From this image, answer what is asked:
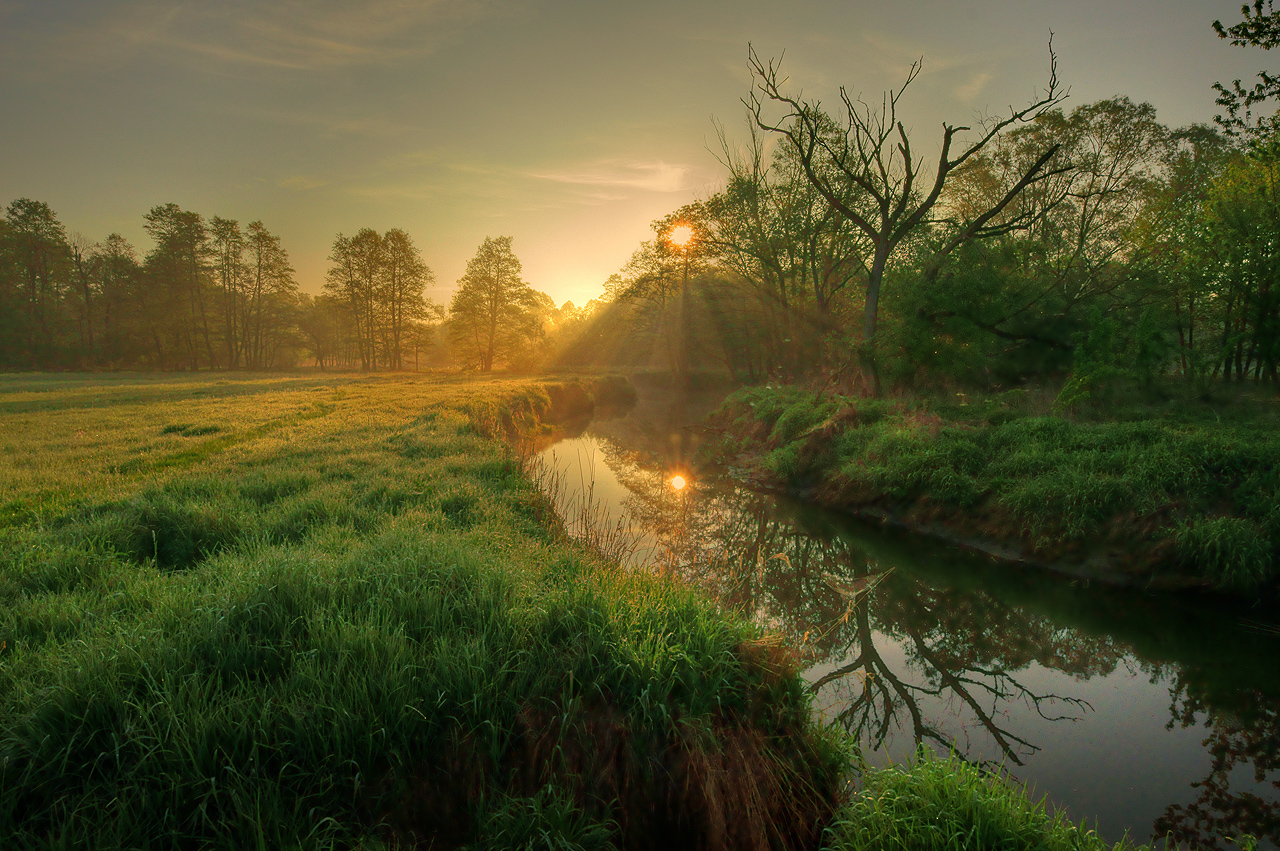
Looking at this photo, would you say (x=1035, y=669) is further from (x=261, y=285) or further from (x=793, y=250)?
(x=261, y=285)

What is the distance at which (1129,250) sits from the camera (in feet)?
60.7

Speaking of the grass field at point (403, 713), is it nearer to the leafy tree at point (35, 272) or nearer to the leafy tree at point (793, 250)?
the leafy tree at point (793, 250)

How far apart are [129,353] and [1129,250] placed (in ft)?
204

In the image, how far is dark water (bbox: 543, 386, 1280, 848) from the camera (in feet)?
13.9

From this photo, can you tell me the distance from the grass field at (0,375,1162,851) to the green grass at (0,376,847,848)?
15 mm

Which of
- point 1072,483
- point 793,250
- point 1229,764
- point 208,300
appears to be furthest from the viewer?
point 208,300

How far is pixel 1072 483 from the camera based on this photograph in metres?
8.62

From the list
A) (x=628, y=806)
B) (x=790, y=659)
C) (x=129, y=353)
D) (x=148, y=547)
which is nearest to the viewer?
(x=628, y=806)

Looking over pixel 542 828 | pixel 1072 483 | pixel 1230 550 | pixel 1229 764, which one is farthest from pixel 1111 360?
pixel 542 828

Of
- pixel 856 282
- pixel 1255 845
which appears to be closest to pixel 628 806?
pixel 1255 845

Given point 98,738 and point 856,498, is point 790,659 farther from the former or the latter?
point 856,498

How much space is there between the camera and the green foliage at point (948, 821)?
8.71 feet

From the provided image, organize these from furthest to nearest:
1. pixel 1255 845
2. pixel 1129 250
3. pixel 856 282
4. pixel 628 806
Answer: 1. pixel 856 282
2. pixel 1129 250
3. pixel 1255 845
4. pixel 628 806

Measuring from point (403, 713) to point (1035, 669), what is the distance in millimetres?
6650
